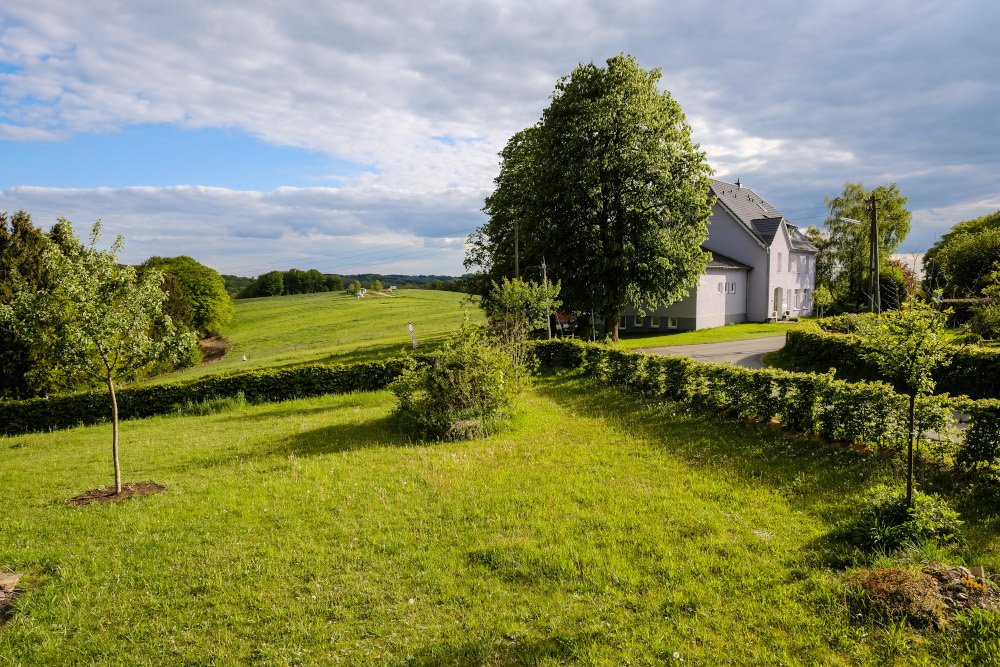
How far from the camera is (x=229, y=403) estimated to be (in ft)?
73.0

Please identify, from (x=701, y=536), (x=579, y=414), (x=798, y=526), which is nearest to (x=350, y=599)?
(x=701, y=536)

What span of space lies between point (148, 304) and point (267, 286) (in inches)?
4517

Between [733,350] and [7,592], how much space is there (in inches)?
1143

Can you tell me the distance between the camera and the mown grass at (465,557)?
5.64m

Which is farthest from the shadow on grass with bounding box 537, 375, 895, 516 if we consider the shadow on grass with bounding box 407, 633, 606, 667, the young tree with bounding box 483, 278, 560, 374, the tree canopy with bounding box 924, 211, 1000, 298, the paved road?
the tree canopy with bounding box 924, 211, 1000, 298

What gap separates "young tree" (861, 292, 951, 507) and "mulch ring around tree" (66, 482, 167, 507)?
13.7m

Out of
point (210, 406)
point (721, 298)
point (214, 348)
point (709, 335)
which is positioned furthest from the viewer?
point (214, 348)

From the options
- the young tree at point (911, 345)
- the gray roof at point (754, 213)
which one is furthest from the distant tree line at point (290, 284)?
A: the young tree at point (911, 345)

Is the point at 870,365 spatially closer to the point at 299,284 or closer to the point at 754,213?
the point at 754,213

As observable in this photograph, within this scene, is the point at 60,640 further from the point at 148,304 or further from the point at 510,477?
the point at 148,304

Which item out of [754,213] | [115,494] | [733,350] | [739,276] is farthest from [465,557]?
[754,213]

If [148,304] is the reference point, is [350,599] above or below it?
below

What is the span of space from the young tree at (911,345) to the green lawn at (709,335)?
23.8 m

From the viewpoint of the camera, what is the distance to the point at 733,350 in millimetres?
28469
